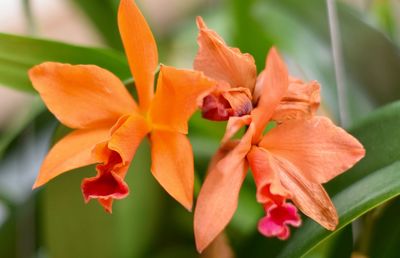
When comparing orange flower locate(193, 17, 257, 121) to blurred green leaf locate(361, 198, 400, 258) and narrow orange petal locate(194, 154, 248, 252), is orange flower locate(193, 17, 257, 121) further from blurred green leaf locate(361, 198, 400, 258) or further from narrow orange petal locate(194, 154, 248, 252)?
blurred green leaf locate(361, 198, 400, 258)

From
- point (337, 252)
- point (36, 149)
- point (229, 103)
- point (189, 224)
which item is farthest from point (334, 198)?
point (36, 149)

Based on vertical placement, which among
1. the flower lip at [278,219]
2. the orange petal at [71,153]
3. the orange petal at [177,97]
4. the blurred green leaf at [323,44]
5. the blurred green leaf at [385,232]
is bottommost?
the blurred green leaf at [385,232]

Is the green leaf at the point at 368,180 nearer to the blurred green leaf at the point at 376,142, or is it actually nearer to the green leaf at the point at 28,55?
the blurred green leaf at the point at 376,142

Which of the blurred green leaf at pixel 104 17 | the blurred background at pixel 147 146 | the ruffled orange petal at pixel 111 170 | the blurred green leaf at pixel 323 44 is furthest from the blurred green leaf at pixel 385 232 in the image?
the blurred green leaf at pixel 104 17

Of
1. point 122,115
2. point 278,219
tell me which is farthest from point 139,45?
point 278,219

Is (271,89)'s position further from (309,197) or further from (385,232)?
(385,232)

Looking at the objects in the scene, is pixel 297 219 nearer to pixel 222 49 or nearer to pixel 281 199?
pixel 281 199
